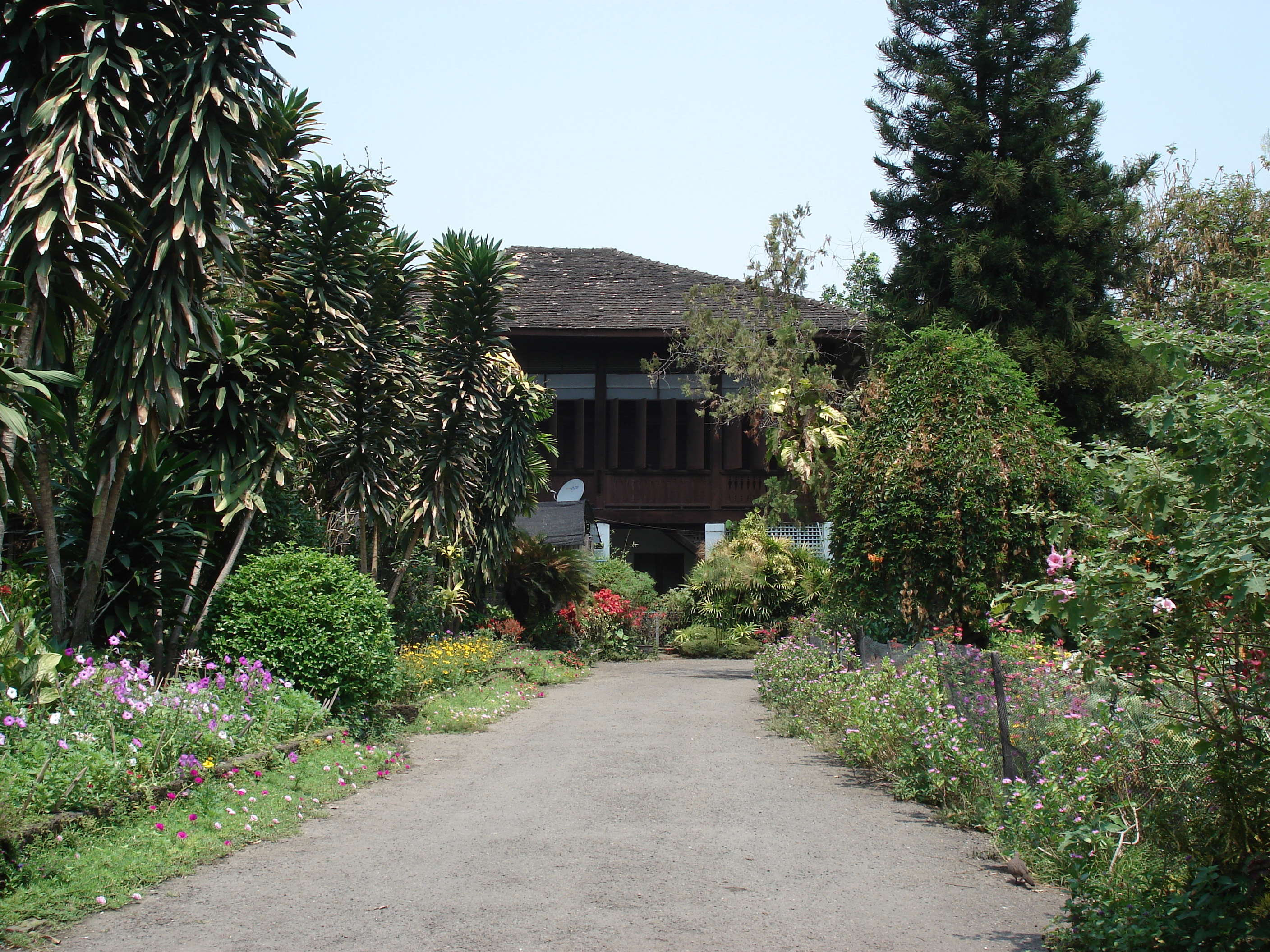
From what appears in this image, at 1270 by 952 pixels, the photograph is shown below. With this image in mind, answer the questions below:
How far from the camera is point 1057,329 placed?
19.0 metres

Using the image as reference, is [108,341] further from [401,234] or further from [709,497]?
[709,497]

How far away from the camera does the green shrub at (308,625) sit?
882cm

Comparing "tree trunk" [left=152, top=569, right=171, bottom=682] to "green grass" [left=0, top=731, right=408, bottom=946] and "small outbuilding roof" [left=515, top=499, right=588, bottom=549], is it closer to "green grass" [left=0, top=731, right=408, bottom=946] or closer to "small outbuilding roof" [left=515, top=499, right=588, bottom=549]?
"green grass" [left=0, top=731, right=408, bottom=946]

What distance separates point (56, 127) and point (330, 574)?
13.6ft

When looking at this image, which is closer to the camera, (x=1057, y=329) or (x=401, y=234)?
(x=401, y=234)

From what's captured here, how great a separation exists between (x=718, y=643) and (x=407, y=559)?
10.1 m

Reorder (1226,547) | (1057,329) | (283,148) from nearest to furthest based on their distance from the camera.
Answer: (1226,547), (283,148), (1057,329)

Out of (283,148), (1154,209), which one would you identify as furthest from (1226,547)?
(1154,209)

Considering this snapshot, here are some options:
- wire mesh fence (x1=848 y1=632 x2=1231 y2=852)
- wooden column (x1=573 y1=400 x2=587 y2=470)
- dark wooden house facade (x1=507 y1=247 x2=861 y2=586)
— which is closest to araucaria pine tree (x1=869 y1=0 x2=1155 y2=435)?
dark wooden house facade (x1=507 y1=247 x2=861 y2=586)

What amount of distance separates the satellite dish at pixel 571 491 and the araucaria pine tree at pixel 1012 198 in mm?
8261

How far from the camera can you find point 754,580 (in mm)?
21406

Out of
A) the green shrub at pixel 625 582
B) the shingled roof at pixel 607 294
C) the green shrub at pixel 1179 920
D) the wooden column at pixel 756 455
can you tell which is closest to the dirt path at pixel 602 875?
the green shrub at pixel 1179 920

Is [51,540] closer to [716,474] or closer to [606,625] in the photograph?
[606,625]

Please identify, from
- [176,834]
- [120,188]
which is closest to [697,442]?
[120,188]
